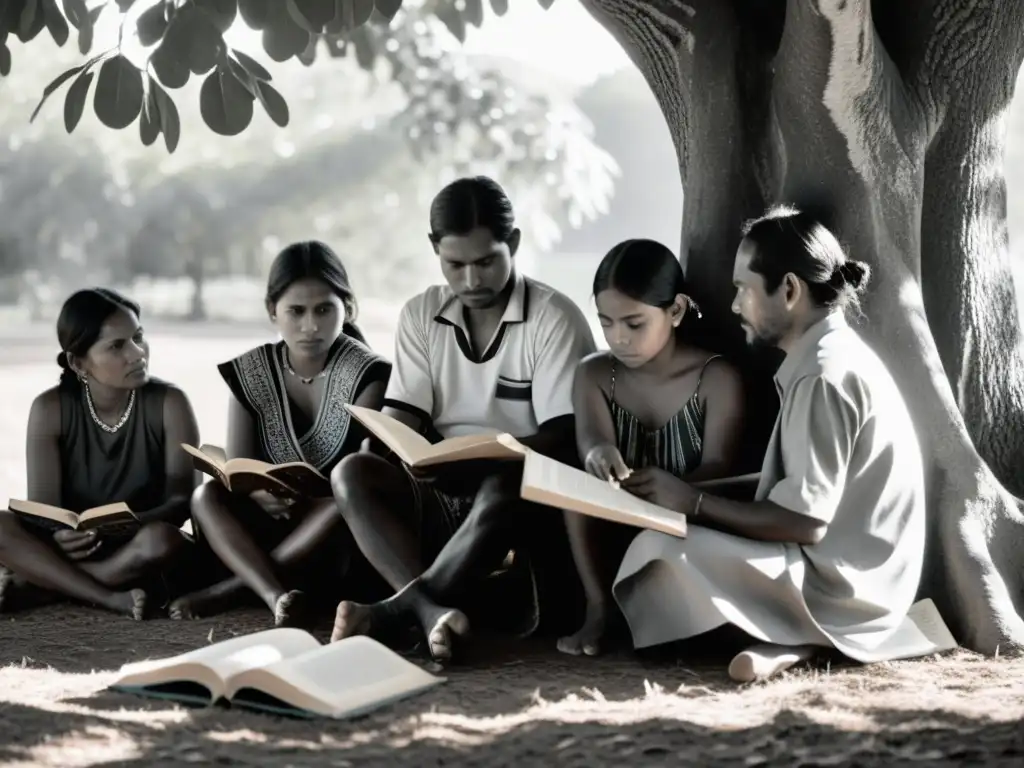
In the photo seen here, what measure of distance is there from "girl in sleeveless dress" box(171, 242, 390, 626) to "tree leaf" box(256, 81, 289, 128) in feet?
1.25

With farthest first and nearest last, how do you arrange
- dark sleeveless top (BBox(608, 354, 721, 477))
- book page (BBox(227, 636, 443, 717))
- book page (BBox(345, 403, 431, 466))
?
dark sleeveless top (BBox(608, 354, 721, 477))
book page (BBox(345, 403, 431, 466))
book page (BBox(227, 636, 443, 717))

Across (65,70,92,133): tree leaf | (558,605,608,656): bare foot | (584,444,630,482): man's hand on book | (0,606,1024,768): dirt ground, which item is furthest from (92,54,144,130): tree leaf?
(558,605,608,656): bare foot

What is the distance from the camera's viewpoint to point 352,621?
10.2ft

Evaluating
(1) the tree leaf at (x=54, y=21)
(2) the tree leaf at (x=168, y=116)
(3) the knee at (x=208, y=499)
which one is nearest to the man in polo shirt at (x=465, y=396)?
(3) the knee at (x=208, y=499)

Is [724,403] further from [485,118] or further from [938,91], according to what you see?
[485,118]

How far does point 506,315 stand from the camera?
12.2ft

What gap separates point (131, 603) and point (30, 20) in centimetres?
171

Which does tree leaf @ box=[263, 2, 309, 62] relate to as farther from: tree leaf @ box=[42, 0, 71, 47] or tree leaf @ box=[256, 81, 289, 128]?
tree leaf @ box=[42, 0, 71, 47]

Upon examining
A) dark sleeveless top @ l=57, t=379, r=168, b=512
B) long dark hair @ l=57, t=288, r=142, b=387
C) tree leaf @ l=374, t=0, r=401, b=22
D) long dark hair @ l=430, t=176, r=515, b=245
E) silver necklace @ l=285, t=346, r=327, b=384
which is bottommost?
dark sleeveless top @ l=57, t=379, r=168, b=512

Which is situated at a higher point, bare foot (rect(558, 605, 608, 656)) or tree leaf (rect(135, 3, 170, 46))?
tree leaf (rect(135, 3, 170, 46))

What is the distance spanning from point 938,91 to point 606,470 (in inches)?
62.4

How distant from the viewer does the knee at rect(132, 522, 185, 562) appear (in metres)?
3.89

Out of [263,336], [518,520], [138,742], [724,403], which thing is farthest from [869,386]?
[263,336]

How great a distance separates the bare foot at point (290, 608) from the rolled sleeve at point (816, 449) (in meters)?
1.33
